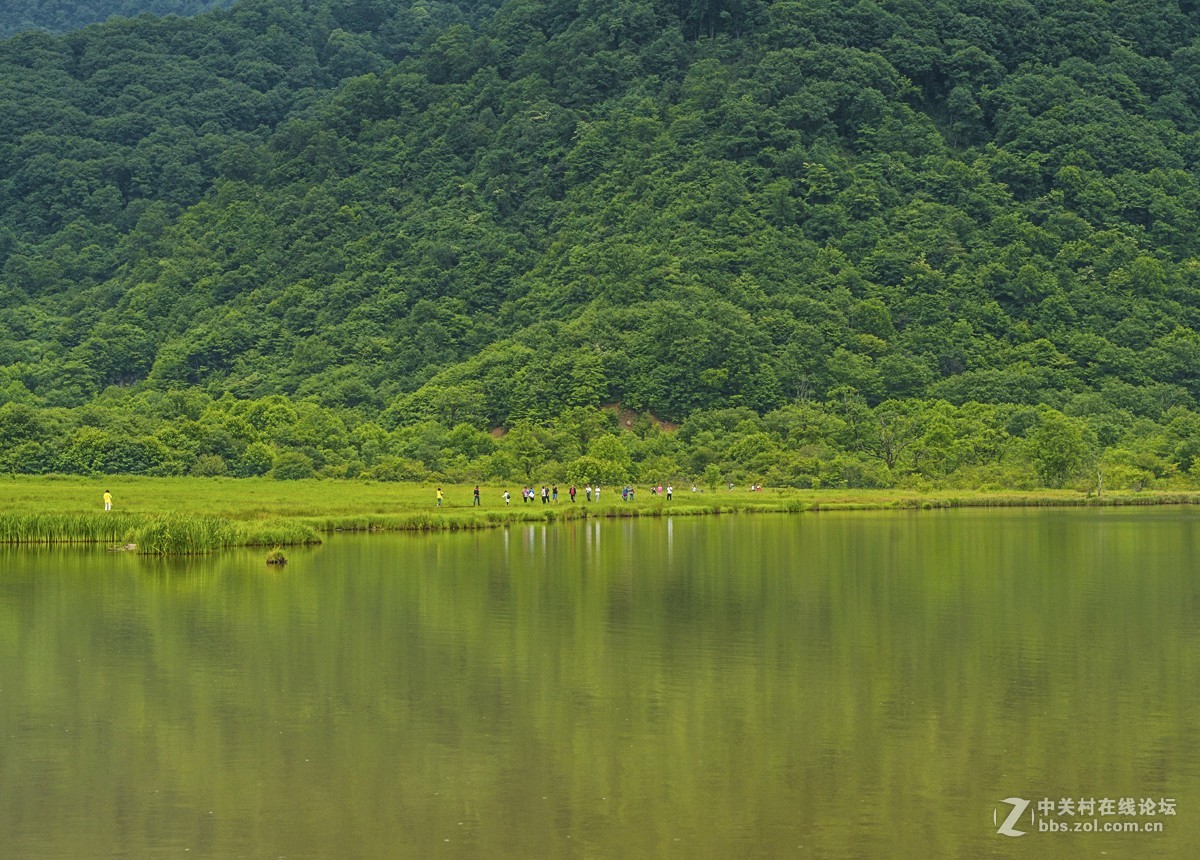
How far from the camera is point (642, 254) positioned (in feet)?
457

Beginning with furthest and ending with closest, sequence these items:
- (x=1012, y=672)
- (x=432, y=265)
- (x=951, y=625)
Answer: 1. (x=432, y=265)
2. (x=951, y=625)
3. (x=1012, y=672)

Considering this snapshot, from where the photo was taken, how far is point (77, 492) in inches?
2776

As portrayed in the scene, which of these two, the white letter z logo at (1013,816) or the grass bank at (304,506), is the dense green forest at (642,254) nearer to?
the grass bank at (304,506)

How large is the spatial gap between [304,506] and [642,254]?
7882cm

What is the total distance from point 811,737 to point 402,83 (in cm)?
16400

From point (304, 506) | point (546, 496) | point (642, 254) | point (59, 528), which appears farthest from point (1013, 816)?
point (642, 254)

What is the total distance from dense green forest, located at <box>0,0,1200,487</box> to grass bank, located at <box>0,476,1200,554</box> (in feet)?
30.9

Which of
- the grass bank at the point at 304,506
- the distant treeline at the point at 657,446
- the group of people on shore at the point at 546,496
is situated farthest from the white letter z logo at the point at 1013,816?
the distant treeline at the point at 657,446

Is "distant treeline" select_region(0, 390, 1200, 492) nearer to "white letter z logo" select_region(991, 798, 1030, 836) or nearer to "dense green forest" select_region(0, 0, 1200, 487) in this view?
"dense green forest" select_region(0, 0, 1200, 487)

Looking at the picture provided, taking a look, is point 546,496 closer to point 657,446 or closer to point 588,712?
point 657,446

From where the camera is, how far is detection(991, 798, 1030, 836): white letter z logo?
17.7 meters

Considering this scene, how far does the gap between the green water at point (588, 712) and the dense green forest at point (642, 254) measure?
181ft

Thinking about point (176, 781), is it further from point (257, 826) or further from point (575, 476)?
point (575, 476)

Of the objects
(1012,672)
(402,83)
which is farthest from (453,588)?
(402,83)
